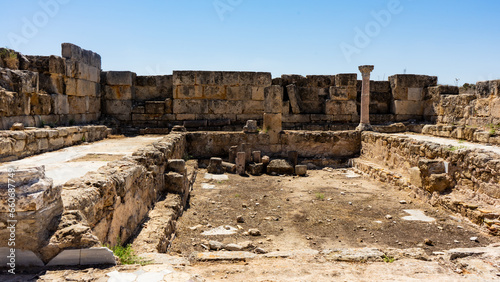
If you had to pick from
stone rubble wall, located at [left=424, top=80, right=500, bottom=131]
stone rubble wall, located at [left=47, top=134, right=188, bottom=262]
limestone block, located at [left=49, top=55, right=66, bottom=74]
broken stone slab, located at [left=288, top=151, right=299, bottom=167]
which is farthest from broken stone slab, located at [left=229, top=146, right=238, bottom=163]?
stone rubble wall, located at [left=424, top=80, right=500, bottom=131]

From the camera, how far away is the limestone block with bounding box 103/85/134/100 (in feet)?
44.4

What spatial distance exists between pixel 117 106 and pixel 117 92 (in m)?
0.54

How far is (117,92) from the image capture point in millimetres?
13602

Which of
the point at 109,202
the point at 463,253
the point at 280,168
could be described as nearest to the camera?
the point at 463,253

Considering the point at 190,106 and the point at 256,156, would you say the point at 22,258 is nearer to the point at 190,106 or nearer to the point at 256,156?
the point at 256,156

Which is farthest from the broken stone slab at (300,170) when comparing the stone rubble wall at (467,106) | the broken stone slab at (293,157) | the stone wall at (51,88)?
the stone wall at (51,88)

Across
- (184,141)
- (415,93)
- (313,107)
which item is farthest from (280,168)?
(415,93)

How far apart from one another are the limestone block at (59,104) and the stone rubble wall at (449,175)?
29.4 feet

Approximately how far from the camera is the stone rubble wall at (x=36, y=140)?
5984mm

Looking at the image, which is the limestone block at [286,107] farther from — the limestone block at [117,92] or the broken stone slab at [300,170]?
the limestone block at [117,92]

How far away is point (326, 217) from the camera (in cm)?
656

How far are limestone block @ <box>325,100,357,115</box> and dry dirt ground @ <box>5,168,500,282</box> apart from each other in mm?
4104

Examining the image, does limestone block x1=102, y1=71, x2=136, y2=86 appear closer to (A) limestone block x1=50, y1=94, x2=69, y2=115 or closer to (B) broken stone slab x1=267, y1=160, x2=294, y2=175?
(A) limestone block x1=50, y1=94, x2=69, y2=115

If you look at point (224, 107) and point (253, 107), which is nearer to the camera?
point (224, 107)
